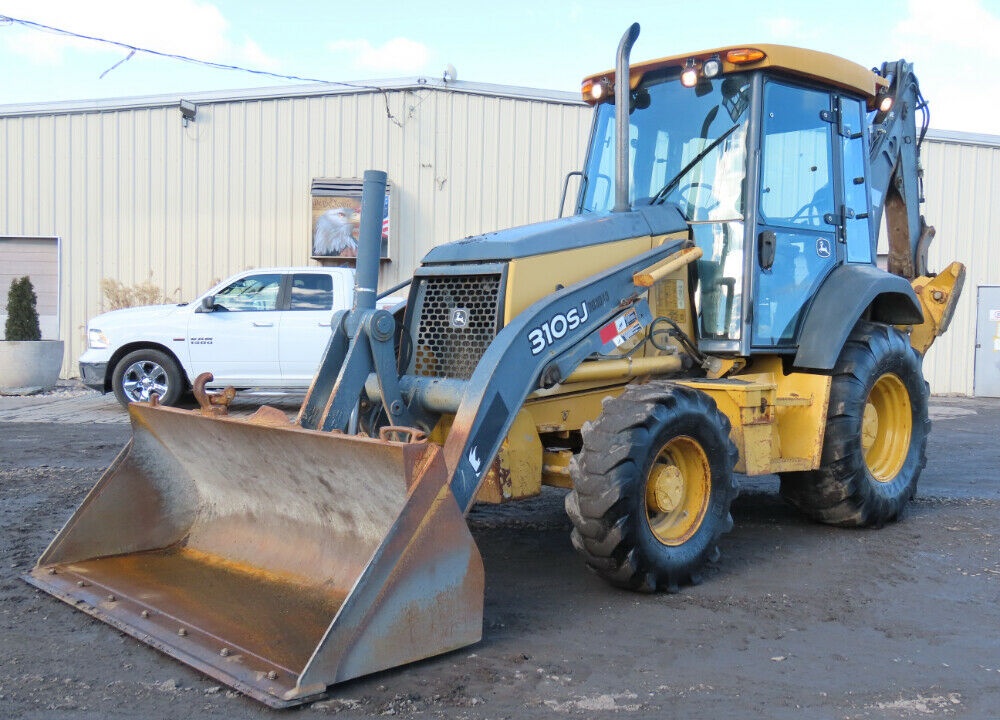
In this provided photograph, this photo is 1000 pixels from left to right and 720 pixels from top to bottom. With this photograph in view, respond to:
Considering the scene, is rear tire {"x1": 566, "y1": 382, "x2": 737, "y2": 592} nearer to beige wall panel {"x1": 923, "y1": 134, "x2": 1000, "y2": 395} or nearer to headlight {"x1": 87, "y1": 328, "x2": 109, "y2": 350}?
headlight {"x1": 87, "y1": 328, "x2": 109, "y2": 350}

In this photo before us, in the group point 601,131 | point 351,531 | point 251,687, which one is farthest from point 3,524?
point 601,131

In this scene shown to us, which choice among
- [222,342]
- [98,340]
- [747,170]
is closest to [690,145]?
[747,170]

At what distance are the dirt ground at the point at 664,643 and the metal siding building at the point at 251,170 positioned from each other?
36.4ft

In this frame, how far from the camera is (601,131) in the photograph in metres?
6.51

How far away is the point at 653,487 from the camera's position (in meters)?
4.88

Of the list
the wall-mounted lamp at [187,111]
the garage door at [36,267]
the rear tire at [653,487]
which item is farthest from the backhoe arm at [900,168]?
the garage door at [36,267]

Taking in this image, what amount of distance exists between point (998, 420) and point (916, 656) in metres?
10.9

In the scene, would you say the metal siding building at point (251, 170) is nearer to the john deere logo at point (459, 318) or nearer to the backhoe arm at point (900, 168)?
the backhoe arm at point (900, 168)

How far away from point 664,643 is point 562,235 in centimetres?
218

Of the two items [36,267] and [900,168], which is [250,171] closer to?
[36,267]

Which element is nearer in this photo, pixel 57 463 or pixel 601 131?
pixel 601 131

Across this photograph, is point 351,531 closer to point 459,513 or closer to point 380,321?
point 459,513

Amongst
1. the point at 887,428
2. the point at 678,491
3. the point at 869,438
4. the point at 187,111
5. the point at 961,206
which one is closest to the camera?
the point at 678,491

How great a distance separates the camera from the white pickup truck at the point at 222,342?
40.3 feet
